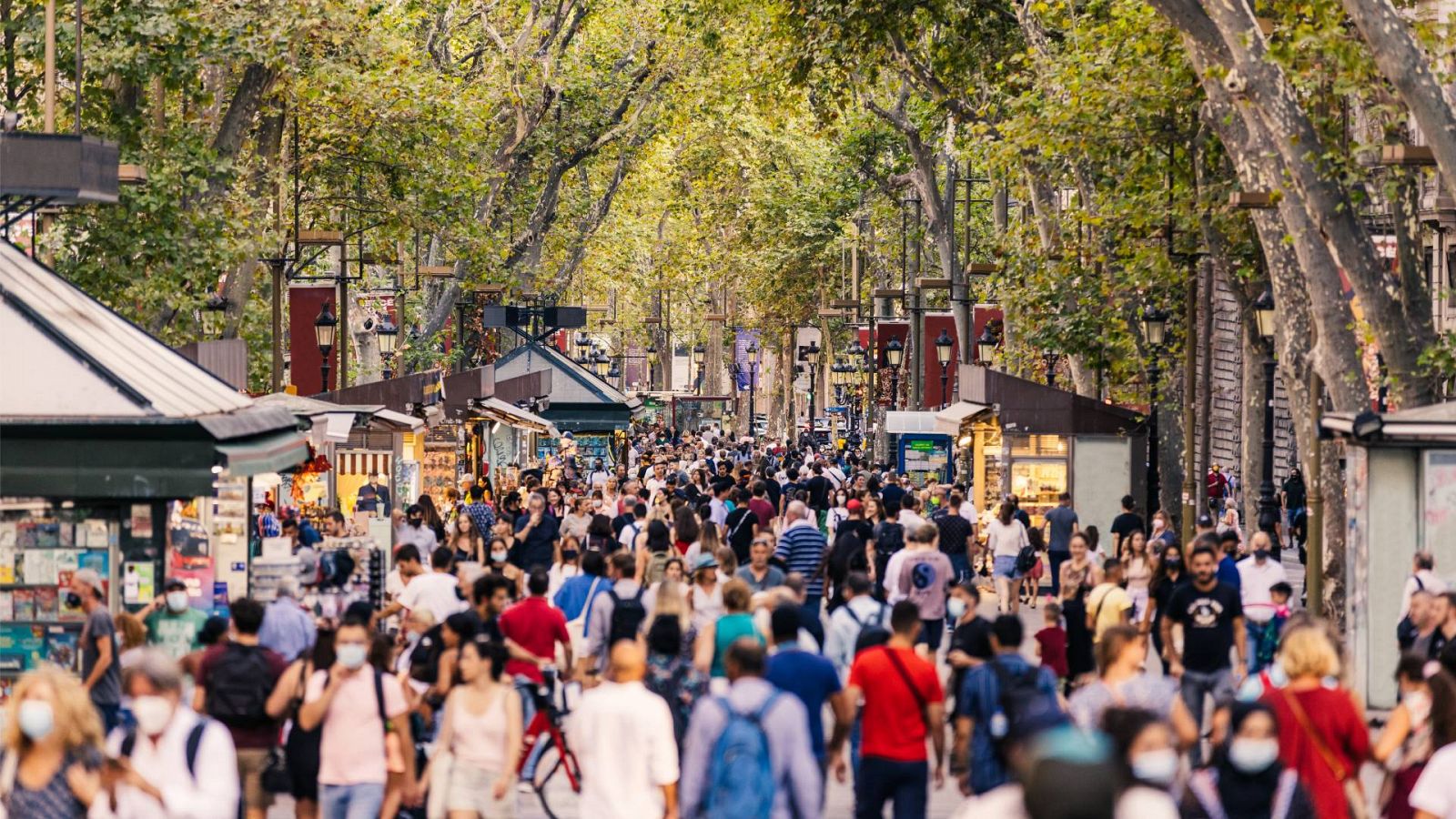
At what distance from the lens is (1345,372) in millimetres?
22688

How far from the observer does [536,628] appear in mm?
14406

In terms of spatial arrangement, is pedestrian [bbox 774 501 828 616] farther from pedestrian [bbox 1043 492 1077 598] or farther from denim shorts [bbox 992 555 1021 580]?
pedestrian [bbox 1043 492 1077 598]

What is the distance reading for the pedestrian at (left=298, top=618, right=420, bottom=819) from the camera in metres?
10.9

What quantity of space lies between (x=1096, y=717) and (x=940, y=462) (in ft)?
111

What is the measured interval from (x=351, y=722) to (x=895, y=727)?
98.1 inches

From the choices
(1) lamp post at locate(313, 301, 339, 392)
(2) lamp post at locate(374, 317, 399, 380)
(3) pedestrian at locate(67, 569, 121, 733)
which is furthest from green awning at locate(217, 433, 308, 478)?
(2) lamp post at locate(374, 317, 399, 380)

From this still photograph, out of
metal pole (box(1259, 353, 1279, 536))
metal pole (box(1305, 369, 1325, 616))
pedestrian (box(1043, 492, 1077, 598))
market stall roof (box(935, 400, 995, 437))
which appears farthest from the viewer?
market stall roof (box(935, 400, 995, 437))

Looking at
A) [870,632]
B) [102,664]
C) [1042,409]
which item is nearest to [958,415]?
[1042,409]

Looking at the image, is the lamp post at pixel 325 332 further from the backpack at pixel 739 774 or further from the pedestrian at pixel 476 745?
the backpack at pixel 739 774

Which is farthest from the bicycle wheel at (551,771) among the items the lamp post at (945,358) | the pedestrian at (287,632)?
the lamp post at (945,358)

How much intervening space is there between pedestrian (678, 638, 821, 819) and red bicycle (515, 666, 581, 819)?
4382 millimetres

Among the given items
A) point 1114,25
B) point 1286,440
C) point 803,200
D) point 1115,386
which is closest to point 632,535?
point 1114,25

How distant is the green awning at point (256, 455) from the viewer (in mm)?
16516

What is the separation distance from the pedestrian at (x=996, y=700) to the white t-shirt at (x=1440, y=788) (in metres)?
1.84
